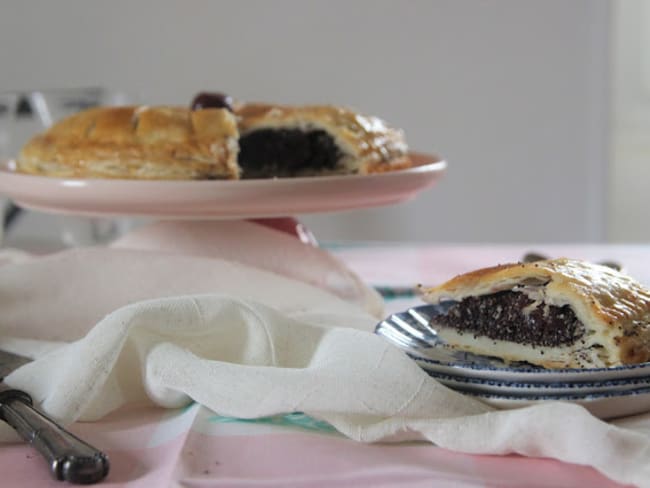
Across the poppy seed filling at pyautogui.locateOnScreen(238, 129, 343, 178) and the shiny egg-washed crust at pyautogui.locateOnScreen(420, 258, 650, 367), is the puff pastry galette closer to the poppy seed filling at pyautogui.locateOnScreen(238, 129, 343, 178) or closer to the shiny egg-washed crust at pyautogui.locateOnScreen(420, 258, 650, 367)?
the poppy seed filling at pyautogui.locateOnScreen(238, 129, 343, 178)

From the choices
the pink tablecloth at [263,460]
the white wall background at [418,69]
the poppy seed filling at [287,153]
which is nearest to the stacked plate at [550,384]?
the pink tablecloth at [263,460]

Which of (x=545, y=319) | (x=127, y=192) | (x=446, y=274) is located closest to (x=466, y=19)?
(x=446, y=274)

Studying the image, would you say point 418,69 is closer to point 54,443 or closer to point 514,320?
point 514,320

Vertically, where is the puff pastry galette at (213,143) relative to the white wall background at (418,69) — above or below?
above

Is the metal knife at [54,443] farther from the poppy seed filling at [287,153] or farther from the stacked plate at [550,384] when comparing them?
the poppy seed filling at [287,153]

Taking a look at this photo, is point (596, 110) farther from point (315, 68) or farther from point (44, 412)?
point (44, 412)

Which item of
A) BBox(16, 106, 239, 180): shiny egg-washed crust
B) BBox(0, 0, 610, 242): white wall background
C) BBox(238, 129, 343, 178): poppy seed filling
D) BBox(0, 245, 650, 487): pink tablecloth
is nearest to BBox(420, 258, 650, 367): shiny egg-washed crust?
BBox(0, 245, 650, 487): pink tablecloth

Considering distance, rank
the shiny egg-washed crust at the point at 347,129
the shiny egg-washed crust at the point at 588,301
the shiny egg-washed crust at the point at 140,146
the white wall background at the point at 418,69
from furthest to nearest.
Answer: the white wall background at the point at 418,69, the shiny egg-washed crust at the point at 347,129, the shiny egg-washed crust at the point at 140,146, the shiny egg-washed crust at the point at 588,301
